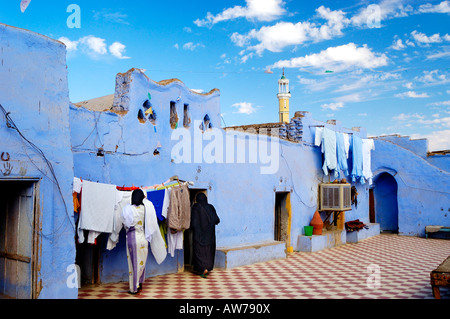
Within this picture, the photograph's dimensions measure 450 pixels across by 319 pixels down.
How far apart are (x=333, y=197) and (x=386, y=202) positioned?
559cm

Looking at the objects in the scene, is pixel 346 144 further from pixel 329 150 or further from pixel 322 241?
pixel 322 241

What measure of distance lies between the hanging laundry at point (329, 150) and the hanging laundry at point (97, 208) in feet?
29.0

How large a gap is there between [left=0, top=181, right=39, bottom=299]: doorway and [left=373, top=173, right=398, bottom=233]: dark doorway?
1567 centimetres

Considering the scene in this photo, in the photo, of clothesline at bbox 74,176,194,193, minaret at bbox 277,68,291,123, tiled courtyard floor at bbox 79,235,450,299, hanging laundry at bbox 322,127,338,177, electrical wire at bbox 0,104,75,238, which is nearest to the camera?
electrical wire at bbox 0,104,75,238

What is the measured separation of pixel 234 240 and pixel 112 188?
4295 millimetres

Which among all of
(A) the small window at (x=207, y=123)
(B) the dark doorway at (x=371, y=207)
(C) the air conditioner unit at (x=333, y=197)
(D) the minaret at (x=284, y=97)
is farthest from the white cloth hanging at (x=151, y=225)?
(D) the minaret at (x=284, y=97)

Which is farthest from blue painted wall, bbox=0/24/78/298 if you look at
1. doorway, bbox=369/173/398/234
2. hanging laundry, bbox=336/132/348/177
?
doorway, bbox=369/173/398/234

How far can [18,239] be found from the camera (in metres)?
5.53

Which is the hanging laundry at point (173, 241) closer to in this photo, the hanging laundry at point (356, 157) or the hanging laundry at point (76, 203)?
the hanging laundry at point (76, 203)

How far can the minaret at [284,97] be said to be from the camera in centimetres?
4200

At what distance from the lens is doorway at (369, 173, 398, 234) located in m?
18.0

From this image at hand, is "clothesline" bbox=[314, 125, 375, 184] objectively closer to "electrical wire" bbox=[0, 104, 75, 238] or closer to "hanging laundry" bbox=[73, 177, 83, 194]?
"hanging laundry" bbox=[73, 177, 83, 194]

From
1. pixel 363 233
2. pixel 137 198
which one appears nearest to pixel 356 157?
pixel 363 233
